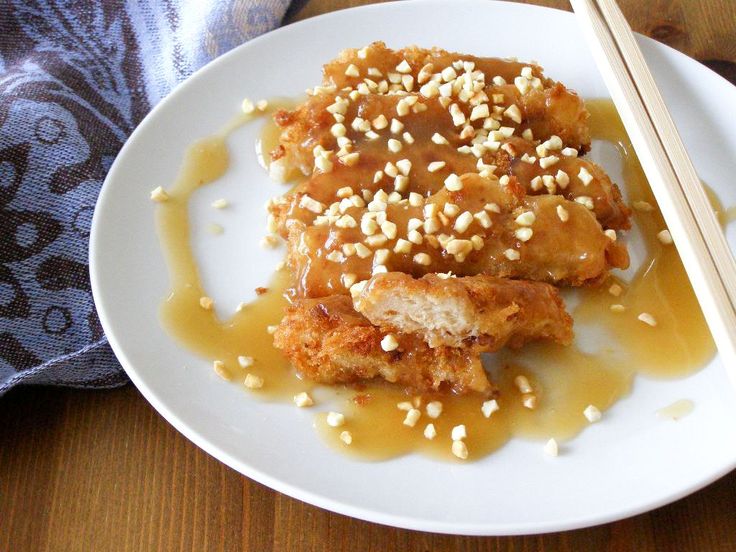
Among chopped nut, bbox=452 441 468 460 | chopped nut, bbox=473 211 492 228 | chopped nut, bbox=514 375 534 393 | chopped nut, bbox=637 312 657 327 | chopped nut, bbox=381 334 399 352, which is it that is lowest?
chopped nut, bbox=452 441 468 460

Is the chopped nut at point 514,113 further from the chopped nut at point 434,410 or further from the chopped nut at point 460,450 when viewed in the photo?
the chopped nut at point 460,450

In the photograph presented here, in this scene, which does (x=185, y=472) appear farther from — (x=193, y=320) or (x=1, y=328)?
(x=1, y=328)

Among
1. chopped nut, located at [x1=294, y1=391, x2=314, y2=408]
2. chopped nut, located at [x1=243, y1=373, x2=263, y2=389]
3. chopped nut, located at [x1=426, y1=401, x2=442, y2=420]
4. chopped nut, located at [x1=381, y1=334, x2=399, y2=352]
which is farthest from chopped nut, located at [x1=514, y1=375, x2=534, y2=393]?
chopped nut, located at [x1=243, y1=373, x2=263, y2=389]

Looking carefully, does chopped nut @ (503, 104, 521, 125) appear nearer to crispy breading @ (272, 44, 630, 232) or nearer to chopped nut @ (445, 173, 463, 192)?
crispy breading @ (272, 44, 630, 232)

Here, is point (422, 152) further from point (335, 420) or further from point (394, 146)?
point (335, 420)

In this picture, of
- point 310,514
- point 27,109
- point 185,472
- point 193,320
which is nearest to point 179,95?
point 27,109

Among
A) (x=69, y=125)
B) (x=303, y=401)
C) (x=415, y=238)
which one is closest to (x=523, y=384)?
(x=415, y=238)
